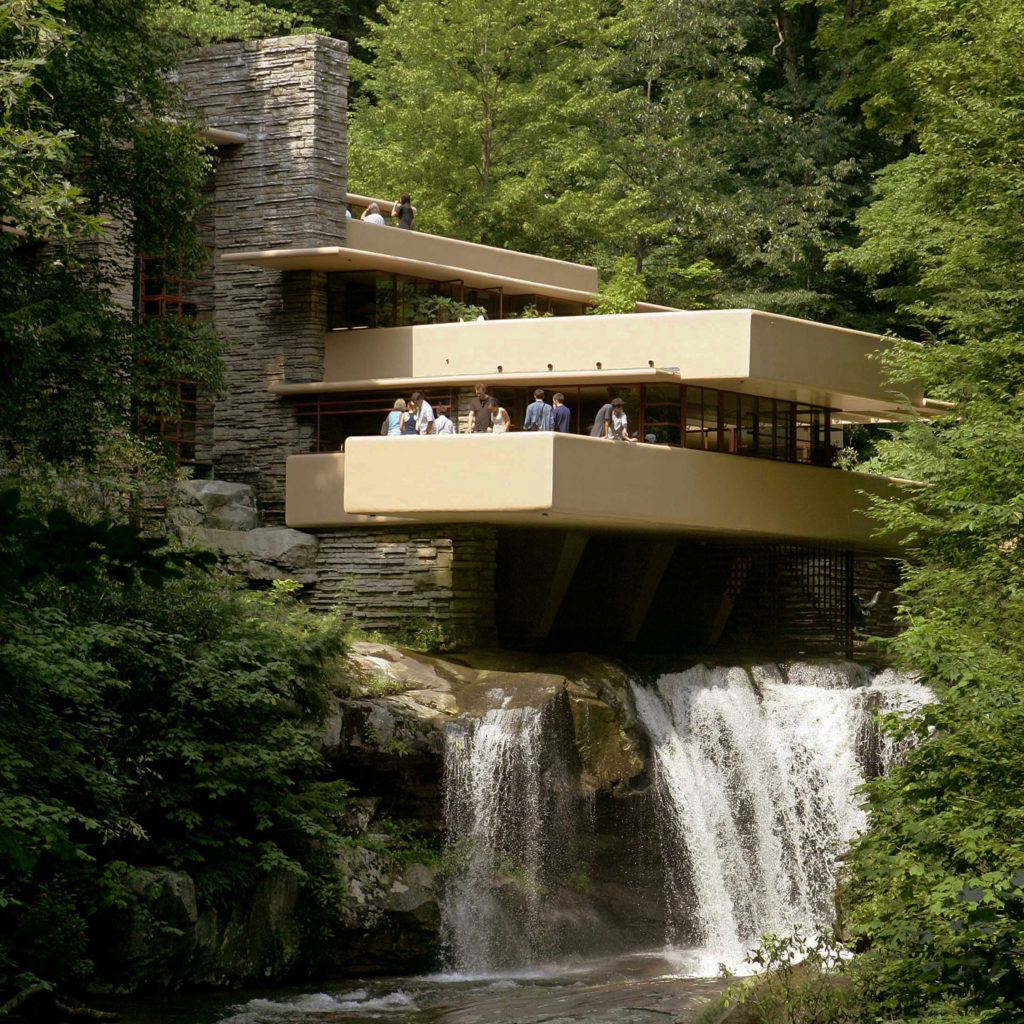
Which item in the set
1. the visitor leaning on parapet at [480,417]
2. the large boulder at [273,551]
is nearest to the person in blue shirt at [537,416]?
the visitor leaning on parapet at [480,417]

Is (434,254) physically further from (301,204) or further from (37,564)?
(37,564)

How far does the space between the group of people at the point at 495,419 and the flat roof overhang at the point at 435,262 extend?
3.63 meters

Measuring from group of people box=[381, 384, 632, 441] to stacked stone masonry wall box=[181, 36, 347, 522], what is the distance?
3606 millimetres

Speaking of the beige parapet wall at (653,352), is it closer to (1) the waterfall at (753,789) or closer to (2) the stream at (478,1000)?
(1) the waterfall at (753,789)

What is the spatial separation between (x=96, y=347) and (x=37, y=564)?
635 inches

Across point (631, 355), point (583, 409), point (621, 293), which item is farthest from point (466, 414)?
point (621, 293)

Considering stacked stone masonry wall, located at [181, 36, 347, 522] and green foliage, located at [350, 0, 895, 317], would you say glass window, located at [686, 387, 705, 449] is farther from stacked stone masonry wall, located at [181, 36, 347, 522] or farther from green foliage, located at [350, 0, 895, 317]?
green foliage, located at [350, 0, 895, 317]

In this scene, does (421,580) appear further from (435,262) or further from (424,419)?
(435,262)

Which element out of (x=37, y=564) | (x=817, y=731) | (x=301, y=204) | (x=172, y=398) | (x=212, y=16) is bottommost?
(x=817, y=731)

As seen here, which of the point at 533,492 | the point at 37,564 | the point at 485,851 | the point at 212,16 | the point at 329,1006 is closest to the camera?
the point at 37,564

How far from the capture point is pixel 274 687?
19203mm

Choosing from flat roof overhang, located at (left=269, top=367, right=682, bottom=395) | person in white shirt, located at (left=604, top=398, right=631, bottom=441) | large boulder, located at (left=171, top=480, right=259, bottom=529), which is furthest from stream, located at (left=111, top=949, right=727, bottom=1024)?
large boulder, located at (left=171, top=480, right=259, bottom=529)

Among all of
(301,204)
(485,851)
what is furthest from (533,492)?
(301,204)

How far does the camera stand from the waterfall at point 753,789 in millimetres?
21656
